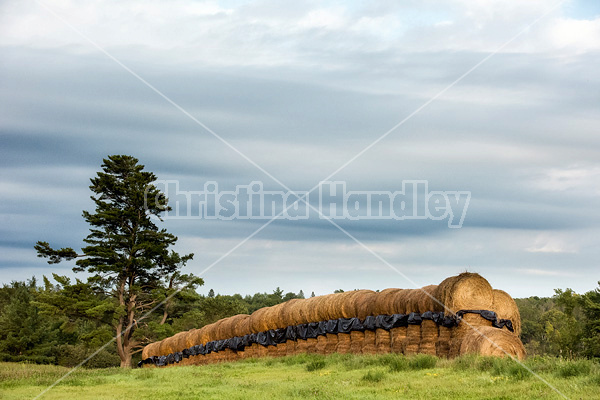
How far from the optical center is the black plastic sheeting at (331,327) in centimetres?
1702

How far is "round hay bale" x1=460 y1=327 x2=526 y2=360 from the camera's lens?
49.4ft

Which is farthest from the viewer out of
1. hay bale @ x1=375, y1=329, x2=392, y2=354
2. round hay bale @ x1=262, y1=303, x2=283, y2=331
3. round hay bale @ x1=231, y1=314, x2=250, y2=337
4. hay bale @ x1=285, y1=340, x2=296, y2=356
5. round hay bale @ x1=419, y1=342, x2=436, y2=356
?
round hay bale @ x1=231, y1=314, x2=250, y2=337

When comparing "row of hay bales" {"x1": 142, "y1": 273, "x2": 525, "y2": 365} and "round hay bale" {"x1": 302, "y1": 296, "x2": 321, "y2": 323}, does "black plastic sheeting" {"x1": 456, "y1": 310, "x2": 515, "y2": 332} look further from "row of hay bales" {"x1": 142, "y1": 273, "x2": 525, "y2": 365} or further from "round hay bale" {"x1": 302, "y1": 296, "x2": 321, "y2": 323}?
"round hay bale" {"x1": 302, "y1": 296, "x2": 321, "y2": 323}

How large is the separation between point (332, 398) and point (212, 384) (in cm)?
533

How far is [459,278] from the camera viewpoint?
1719 centimetres

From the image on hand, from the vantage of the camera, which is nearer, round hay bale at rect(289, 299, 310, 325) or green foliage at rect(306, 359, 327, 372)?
green foliage at rect(306, 359, 327, 372)

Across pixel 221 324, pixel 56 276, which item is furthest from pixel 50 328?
pixel 221 324

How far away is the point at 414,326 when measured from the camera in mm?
18109

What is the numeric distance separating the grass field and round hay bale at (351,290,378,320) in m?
1.67

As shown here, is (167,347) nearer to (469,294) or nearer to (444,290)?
(444,290)

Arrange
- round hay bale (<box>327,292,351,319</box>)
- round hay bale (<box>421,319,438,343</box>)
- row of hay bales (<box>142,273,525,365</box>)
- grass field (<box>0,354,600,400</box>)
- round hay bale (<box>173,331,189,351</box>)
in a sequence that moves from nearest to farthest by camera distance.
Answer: grass field (<box>0,354,600,400</box>) → row of hay bales (<box>142,273,525,365</box>) → round hay bale (<box>421,319,438,343</box>) → round hay bale (<box>327,292,351,319</box>) → round hay bale (<box>173,331,189,351</box>)

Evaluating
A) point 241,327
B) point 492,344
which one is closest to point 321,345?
point 241,327

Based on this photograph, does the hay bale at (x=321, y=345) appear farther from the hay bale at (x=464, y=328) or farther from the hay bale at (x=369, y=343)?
the hay bale at (x=464, y=328)

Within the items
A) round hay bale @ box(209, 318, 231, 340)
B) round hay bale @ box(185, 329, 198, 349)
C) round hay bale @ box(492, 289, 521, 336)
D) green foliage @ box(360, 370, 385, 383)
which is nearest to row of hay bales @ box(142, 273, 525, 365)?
round hay bale @ box(492, 289, 521, 336)
